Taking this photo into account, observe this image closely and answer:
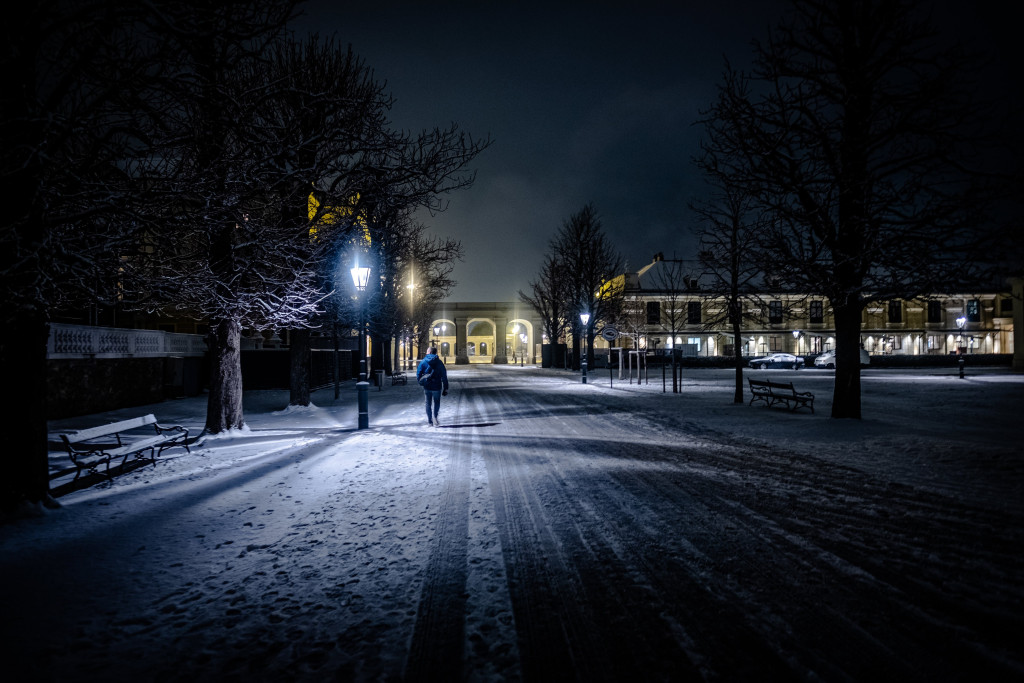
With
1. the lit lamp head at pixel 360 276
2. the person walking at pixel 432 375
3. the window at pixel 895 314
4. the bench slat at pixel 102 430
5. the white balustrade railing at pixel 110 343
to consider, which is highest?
the window at pixel 895 314

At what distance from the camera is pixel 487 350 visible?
3406 inches

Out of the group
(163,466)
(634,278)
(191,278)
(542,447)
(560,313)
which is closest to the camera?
(191,278)

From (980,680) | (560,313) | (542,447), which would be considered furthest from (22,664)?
(560,313)

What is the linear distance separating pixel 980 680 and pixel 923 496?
4039mm

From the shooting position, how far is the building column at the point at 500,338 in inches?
2620

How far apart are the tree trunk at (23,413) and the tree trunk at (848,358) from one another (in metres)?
13.8

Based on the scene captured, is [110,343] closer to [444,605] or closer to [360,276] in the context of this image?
[360,276]

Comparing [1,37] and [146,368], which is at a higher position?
[1,37]

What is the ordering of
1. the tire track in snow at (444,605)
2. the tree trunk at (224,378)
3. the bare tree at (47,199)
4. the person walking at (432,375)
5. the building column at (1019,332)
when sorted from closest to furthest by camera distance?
the tire track in snow at (444,605) → the bare tree at (47,199) → the tree trunk at (224,378) → the person walking at (432,375) → the building column at (1019,332)

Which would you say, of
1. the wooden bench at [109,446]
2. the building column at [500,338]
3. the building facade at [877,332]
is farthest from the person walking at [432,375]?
the building column at [500,338]

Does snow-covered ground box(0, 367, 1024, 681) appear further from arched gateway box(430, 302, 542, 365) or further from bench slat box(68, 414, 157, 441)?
arched gateway box(430, 302, 542, 365)

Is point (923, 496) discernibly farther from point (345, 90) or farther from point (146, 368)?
point (146, 368)

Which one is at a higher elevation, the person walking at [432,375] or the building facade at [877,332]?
the building facade at [877,332]

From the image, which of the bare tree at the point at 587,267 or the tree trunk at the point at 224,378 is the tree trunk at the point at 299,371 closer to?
the tree trunk at the point at 224,378
